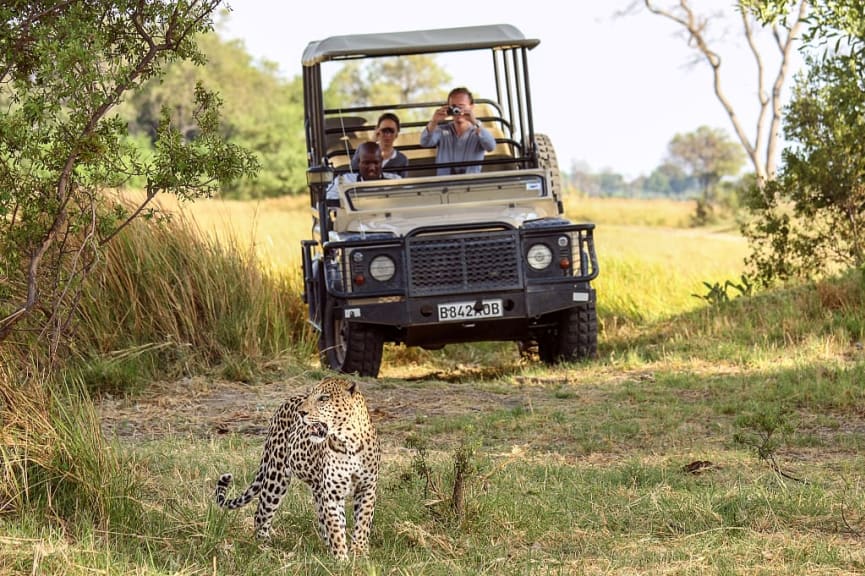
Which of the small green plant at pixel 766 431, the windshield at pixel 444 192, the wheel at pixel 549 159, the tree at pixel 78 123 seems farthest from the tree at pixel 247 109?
the tree at pixel 78 123

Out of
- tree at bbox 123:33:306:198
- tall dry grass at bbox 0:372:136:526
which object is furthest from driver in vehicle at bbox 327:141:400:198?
tree at bbox 123:33:306:198

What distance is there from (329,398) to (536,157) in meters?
6.07

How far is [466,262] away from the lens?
9.05 metres

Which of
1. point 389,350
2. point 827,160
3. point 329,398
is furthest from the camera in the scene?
point 827,160

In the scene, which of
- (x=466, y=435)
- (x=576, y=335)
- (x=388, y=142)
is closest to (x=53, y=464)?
(x=466, y=435)

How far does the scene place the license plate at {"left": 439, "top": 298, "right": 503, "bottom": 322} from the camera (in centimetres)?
A: 898

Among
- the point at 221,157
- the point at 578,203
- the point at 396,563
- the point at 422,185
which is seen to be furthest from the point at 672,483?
the point at 578,203

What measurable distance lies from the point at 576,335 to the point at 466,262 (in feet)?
3.65

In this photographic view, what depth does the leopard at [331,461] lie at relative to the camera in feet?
14.0

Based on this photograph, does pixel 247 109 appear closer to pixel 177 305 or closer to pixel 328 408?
pixel 177 305

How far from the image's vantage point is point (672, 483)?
5.75 meters

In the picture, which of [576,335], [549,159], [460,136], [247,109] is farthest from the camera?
[247,109]

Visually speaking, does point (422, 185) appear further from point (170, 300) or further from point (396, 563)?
point (396, 563)

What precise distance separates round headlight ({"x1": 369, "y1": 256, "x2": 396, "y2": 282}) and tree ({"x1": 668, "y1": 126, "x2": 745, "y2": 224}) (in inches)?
2172
